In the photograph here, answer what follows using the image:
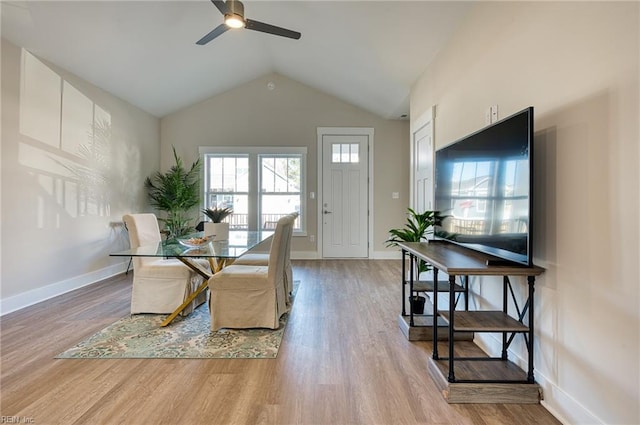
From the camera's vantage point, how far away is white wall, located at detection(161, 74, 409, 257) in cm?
589

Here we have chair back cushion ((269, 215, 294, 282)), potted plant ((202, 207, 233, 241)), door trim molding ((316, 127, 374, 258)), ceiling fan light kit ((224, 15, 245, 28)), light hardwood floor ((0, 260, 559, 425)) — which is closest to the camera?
light hardwood floor ((0, 260, 559, 425))

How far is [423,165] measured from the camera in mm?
3877

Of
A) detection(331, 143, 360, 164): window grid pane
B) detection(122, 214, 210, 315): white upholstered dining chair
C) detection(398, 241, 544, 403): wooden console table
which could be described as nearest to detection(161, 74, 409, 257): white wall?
detection(331, 143, 360, 164): window grid pane

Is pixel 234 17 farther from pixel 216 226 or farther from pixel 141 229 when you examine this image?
pixel 141 229

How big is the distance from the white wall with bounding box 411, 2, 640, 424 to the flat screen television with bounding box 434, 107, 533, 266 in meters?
0.18

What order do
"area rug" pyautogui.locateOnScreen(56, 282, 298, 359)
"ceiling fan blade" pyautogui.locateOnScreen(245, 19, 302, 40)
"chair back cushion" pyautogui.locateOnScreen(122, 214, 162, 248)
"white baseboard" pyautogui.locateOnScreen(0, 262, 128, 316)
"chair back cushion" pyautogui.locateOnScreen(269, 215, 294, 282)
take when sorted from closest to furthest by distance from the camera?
"area rug" pyautogui.locateOnScreen(56, 282, 298, 359)
"chair back cushion" pyautogui.locateOnScreen(269, 215, 294, 282)
"ceiling fan blade" pyautogui.locateOnScreen(245, 19, 302, 40)
"chair back cushion" pyautogui.locateOnScreen(122, 214, 162, 248)
"white baseboard" pyautogui.locateOnScreen(0, 262, 128, 316)

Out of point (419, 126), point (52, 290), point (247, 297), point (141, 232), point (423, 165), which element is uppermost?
point (419, 126)

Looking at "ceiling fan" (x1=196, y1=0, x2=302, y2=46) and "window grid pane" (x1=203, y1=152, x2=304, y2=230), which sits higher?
"ceiling fan" (x1=196, y1=0, x2=302, y2=46)

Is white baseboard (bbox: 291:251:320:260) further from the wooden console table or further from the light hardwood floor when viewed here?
the wooden console table

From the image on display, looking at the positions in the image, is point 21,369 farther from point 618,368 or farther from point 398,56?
point 398,56

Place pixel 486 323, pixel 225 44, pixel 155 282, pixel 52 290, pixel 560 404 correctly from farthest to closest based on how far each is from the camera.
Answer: pixel 225 44
pixel 52 290
pixel 155 282
pixel 486 323
pixel 560 404

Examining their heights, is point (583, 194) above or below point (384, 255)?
above

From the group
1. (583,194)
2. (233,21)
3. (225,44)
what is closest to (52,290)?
(233,21)

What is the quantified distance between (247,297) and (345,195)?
142 inches
